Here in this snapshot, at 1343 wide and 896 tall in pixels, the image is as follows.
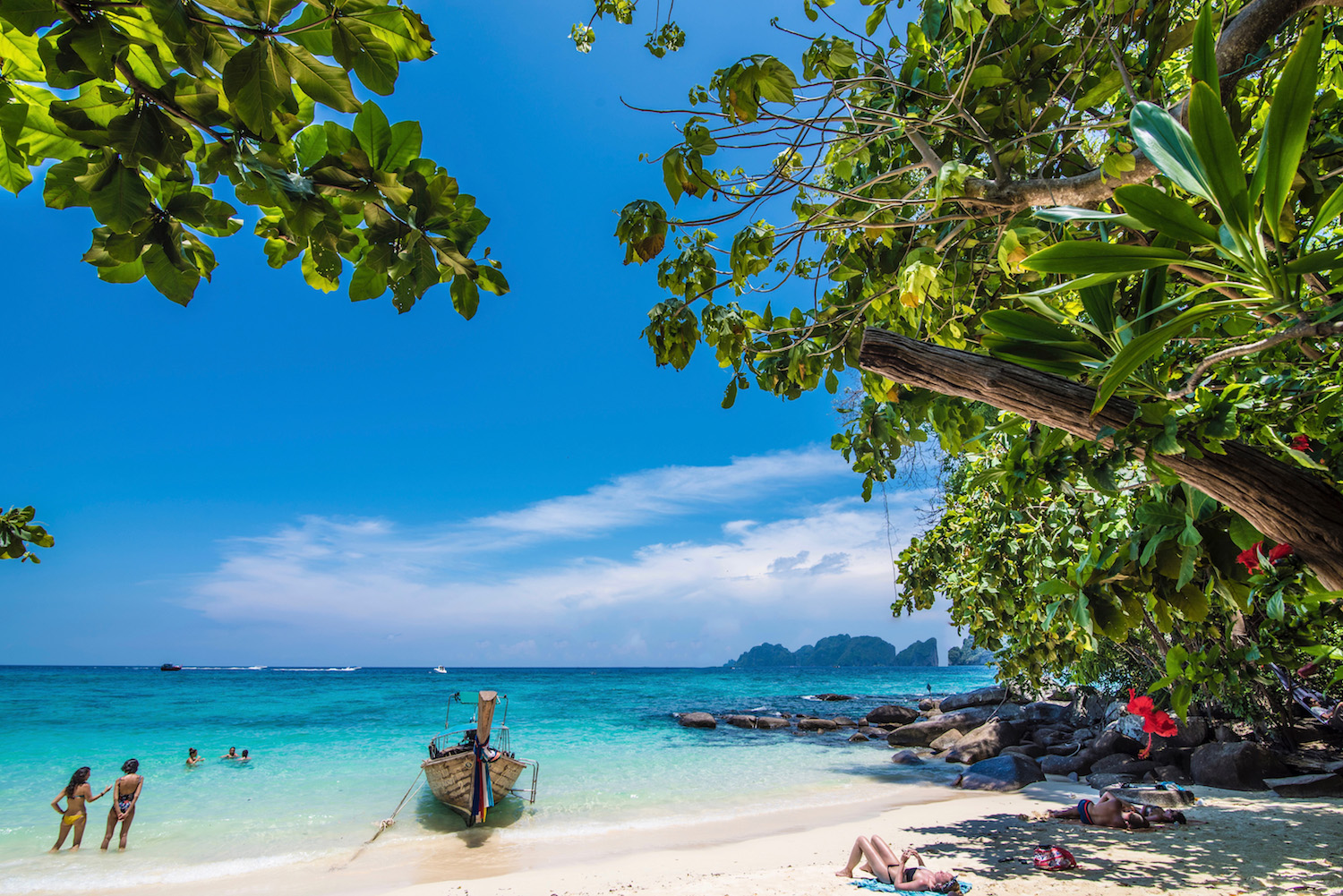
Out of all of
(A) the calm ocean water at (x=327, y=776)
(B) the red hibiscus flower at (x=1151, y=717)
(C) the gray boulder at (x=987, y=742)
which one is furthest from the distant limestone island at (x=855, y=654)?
(B) the red hibiscus flower at (x=1151, y=717)

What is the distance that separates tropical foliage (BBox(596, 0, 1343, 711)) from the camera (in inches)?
32.2

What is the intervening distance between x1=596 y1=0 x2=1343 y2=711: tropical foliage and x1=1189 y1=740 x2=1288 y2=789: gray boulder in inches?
367

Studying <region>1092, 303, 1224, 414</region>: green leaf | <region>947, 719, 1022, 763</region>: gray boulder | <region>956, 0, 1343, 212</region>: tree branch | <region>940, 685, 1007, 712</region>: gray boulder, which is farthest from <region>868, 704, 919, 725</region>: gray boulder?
<region>1092, 303, 1224, 414</region>: green leaf

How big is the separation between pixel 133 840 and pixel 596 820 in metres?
6.71

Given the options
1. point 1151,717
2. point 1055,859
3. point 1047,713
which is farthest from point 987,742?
point 1151,717

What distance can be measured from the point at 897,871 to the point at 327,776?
13.5 meters

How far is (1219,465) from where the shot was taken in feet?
3.98

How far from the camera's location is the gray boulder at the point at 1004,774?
10695mm

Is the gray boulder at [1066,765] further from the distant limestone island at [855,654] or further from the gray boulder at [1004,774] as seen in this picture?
the distant limestone island at [855,654]

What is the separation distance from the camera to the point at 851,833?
27.4ft

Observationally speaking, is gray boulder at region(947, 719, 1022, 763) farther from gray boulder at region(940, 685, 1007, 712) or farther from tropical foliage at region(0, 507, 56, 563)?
tropical foliage at region(0, 507, 56, 563)

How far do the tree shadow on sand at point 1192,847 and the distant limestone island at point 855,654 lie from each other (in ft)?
398

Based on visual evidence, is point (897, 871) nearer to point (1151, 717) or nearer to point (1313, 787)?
point (1151, 717)

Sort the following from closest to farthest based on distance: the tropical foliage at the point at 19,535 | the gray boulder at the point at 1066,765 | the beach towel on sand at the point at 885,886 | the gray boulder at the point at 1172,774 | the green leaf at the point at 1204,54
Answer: the green leaf at the point at 1204,54
the tropical foliage at the point at 19,535
the beach towel on sand at the point at 885,886
the gray boulder at the point at 1172,774
the gray boulder at the point at 1066,765
